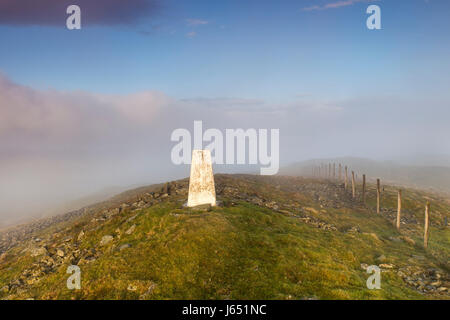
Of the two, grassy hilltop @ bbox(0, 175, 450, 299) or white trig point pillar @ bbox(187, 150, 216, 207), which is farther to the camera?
white trig point pillar @ bbox(187, 150, 216, 207)

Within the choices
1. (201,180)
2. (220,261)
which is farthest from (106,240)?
(220,261)

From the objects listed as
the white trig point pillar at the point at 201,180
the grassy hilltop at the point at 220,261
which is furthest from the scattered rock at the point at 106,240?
the white trig point pillar at the point at 201,180

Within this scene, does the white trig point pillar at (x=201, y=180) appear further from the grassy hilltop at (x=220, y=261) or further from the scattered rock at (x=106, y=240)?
the scattered rock at (x=106, y=240)

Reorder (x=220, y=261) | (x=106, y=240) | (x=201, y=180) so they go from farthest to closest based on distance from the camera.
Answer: (x=201, y=180)
(x=106, y=240)
(x=220, y=261)

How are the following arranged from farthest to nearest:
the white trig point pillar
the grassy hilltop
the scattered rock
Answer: the white trig point pillar, the scattered rock, the grassy hilltop

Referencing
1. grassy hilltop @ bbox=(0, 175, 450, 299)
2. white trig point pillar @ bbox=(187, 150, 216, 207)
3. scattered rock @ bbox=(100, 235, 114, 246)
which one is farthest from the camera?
white trig point pillar @ bbox=(187, 150, 216, 207)

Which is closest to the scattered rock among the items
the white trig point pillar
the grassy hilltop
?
the grassy hilltop

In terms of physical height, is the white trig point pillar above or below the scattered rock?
above

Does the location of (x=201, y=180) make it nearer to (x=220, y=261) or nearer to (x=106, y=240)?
(x=220, y=261)

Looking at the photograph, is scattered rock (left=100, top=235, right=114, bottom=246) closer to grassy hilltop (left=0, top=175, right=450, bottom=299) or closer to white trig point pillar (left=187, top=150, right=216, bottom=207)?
grassy hilltop (left=0, top=175, right=450, bottom=299)
